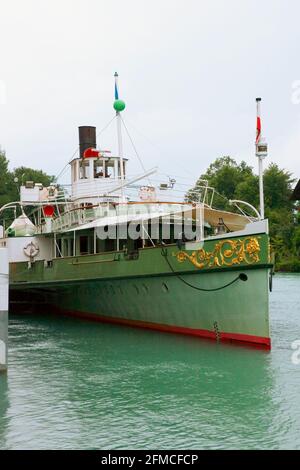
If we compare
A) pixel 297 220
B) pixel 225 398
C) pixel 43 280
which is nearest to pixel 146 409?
pixel 225 398

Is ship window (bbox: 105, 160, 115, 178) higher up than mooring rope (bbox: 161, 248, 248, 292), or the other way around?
ship window (bbox: 105, 160, 115, 178)

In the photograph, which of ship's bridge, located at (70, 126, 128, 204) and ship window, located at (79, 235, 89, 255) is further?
ship's bridge, located at (70, 126, 128, 204)

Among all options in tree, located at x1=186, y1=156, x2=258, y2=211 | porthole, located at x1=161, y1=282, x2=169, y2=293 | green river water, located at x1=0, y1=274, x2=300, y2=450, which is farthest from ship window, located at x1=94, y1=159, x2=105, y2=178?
tree, located at x1=186, y1=156, x2=258, y2=211

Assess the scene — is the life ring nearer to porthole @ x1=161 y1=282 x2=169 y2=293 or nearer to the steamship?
the steamship

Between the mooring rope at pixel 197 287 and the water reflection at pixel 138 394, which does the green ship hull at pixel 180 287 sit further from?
the water reflection at pixel 138 394

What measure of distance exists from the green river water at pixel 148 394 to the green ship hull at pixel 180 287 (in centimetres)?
71

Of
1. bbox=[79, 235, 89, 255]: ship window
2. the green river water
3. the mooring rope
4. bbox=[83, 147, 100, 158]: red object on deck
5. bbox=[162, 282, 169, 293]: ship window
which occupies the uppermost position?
bbox=[83, 147, 100, 158]: red object on deck

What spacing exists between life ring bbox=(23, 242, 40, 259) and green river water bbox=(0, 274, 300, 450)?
20.5ft

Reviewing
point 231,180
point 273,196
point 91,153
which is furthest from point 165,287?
point 231,180

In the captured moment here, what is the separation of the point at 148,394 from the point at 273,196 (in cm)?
6997

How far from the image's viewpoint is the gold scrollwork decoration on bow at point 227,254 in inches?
663

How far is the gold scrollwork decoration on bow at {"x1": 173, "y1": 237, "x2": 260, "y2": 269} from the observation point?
663 inches
